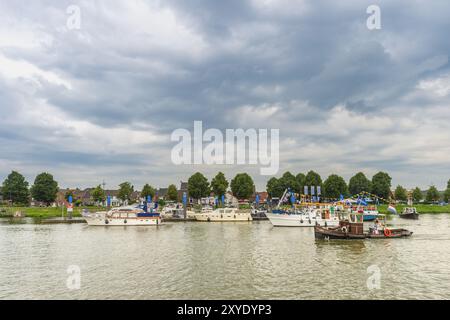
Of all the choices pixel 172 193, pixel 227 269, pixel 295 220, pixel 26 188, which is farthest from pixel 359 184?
pixel 227 269

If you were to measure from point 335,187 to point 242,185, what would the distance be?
1660 inches

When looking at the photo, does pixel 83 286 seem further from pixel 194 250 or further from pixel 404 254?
pixel 404 254

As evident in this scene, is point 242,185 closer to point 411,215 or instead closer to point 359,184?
point 359,184

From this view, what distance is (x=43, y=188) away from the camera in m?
146

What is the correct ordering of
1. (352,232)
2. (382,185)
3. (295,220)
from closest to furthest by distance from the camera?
(352,232) < (295,220) < (382,185)

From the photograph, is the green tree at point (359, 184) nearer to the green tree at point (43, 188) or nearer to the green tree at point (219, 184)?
the green tree at point (219, 184)

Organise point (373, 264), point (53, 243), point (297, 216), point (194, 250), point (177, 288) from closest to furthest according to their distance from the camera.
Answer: point (177, 288) < point (373, 264) < point (194, 250) < point (53, 243) < point (297, 216)

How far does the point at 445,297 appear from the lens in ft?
79.8

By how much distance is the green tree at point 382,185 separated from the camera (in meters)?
170

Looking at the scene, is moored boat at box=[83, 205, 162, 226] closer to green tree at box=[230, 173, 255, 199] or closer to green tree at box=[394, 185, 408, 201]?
green tree at box=[230, 173, 255, 199]

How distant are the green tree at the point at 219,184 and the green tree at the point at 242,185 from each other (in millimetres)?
9125
